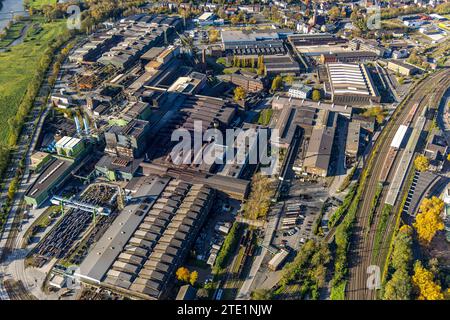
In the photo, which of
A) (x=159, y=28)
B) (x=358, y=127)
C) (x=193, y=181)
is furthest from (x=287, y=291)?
(x=159, y=28)

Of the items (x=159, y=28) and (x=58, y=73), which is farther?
(x=159, y=28)

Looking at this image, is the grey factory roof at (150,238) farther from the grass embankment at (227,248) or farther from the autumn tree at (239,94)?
the autumn tree at (239,94)

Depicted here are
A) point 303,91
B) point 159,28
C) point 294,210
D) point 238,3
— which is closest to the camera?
point 294,210

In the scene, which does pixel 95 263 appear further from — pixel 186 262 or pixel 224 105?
pixel 224 105

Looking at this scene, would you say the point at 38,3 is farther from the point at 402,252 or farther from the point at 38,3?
the point at 402,252

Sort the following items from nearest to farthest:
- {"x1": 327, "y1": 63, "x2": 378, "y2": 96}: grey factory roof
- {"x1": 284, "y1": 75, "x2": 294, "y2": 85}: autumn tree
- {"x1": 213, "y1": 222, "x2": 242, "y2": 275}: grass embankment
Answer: {"x1": 213, "y1": 222, "x2": 242, "y2": 275}: grass embankment → {"x1": 327, "y1": 63, "x2": 378, "y2": 96}: grey factory roof → {"x1": 284, "y1": 75, "x2": 294, "y2": 85}: autumn tree

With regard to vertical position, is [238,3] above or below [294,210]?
above

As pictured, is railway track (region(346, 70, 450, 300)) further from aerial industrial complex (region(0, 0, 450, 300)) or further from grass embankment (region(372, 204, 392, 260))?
grass embankment (region(372, 204, 392, 260))

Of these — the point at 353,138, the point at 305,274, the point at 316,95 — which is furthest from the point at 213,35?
the point at 305,274

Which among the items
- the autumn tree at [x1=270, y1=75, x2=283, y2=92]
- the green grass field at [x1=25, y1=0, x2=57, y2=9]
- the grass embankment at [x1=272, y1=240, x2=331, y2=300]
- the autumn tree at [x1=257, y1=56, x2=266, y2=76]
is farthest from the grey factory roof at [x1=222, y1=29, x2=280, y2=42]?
the grass embankment at [x1=272, y1=240, x2=331, y2=300]
